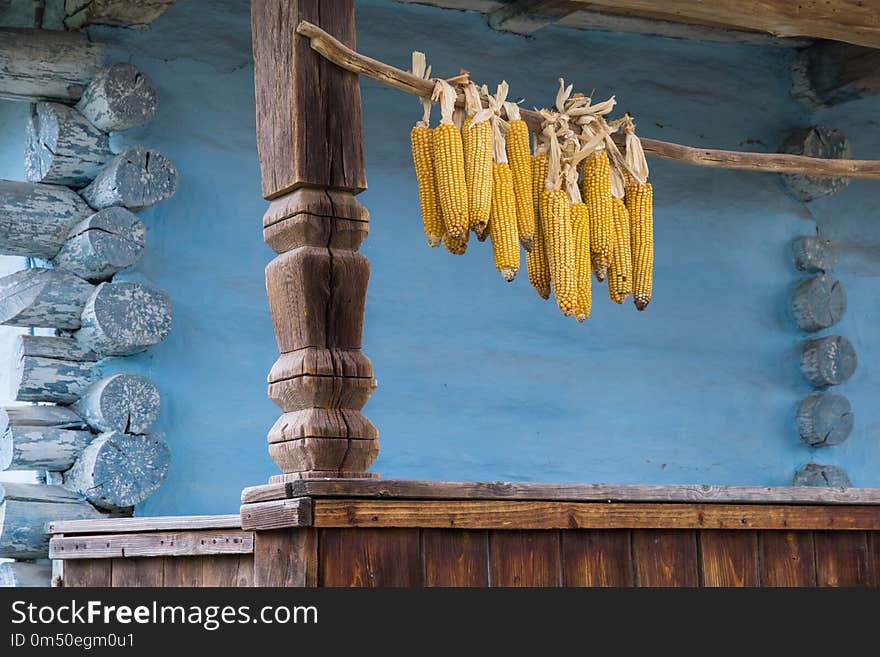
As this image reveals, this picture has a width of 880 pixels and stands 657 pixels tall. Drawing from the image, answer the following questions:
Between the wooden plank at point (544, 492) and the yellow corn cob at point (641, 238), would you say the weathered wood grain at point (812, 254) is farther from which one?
the wooden plank at point (544, 492)

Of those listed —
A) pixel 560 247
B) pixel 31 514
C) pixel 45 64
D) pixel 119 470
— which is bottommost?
pixel 31 514

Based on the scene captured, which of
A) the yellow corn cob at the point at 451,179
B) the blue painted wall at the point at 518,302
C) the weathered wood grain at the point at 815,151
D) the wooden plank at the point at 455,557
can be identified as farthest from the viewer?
the weathered wood grain at the point at 815,151

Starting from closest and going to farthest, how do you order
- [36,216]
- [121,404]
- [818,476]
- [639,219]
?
[639,219] → [121,404] → [36,216] → [818,476]

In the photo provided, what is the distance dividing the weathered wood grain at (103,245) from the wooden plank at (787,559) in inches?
104

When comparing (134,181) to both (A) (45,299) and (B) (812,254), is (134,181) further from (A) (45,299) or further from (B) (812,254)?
(B) (812,254)

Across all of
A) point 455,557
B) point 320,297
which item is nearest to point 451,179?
point 320,297

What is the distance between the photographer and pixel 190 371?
17.7ft

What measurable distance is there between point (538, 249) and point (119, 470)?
191 centimetres

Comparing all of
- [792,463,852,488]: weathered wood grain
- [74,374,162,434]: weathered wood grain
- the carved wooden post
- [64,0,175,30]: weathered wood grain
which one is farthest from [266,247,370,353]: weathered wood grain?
[792,463,852,488]: weathered wood grain

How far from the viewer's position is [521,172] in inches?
160

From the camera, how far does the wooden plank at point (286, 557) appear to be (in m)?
3.28

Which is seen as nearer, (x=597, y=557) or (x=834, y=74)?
(x=597, y=557)

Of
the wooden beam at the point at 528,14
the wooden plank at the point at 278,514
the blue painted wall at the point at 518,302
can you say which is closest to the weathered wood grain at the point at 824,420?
the blue painted wall at the point at 518,302

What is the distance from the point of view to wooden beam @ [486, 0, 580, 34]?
575 cm
